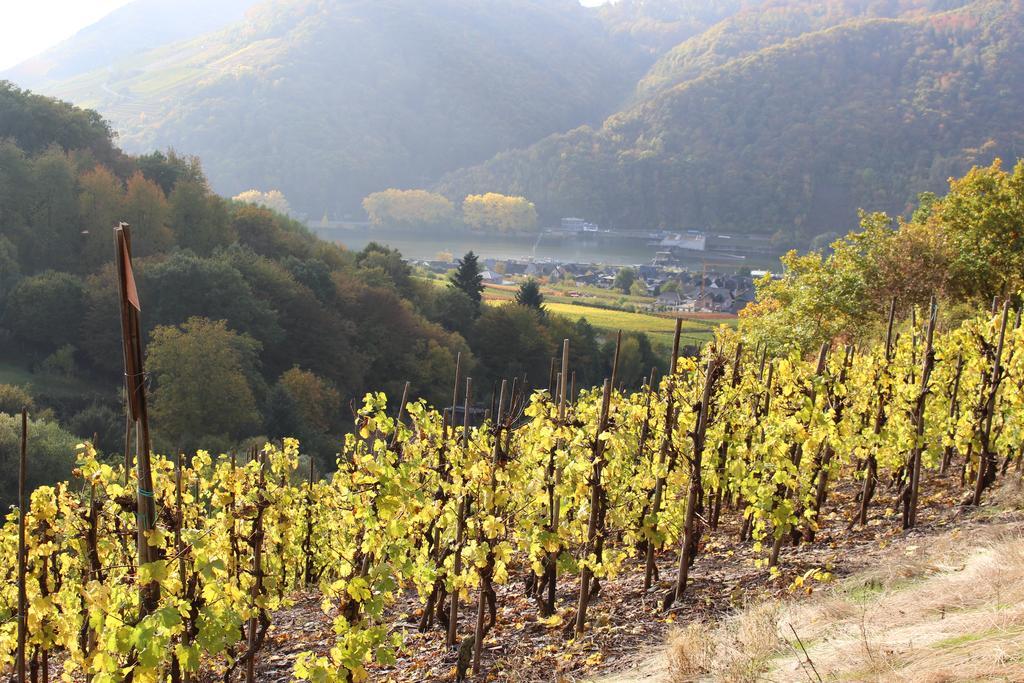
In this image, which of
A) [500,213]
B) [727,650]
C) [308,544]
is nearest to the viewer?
[727,650]

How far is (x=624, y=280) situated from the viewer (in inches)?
3583

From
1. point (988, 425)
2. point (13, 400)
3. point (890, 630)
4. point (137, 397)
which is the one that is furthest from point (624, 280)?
point (137, 397)

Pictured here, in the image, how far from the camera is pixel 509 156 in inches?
6107

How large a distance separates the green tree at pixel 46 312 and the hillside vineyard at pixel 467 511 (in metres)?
34.8

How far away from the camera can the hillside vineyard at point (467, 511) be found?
567cm

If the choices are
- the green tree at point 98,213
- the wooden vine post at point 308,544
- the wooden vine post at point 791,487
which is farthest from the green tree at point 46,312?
the wooden vine post at point 791,487

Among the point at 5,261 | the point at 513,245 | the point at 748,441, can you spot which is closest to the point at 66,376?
the point at 5,261

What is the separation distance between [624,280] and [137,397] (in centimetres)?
8779

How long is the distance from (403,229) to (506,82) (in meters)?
67.3

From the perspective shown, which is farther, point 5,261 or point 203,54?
point 203,54

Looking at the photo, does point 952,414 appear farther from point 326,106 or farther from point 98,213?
point 326,106

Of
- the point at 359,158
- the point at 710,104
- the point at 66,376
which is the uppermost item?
the point at 710,104

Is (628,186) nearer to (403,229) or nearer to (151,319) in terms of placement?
(403,229)

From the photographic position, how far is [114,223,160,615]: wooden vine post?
4215mm
